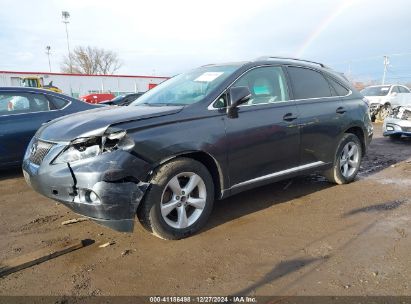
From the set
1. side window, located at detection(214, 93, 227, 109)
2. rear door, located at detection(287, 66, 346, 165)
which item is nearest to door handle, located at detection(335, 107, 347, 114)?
rear door, located at detection(287, 66, 346, 165)

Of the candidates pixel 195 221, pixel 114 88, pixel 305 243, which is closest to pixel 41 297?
pixel 195 221

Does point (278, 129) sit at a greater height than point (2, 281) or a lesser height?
greater

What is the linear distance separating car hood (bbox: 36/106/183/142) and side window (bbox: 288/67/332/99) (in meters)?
1.73

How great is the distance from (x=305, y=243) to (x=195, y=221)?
1064 millimetres

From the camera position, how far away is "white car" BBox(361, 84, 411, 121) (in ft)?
52.5

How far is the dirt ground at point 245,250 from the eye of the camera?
270cm

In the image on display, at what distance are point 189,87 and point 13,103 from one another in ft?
10.8

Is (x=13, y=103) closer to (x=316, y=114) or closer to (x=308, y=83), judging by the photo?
(x=308, y=83)

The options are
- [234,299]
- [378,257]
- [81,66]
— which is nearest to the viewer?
[234,299]

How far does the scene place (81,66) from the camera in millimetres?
66438

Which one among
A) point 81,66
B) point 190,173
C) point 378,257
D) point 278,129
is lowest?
point 378,257

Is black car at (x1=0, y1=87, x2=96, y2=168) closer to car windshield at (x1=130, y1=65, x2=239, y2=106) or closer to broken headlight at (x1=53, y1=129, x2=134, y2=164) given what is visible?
car windshield at (x1=130, y1=65, x2=239, y2=106)

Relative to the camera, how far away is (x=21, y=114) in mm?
5719

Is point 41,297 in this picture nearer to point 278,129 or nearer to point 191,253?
point 191,253
